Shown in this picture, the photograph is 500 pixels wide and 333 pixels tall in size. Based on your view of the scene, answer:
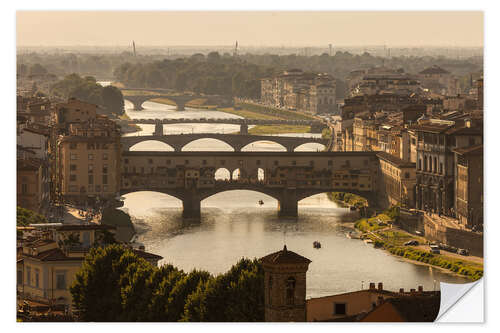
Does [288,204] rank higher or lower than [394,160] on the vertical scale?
lower

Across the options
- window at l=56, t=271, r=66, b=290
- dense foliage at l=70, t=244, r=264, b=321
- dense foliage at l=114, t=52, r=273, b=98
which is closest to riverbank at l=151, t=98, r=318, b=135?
dense foliage at l=114, t=52, r=273, b=98

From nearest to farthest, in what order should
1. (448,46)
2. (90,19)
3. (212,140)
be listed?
1. (90,19)
2. (448,46)
3. (212,140)

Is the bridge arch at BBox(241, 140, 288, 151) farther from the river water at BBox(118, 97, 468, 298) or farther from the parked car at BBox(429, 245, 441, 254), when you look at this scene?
the parked car at BBox(429, 245, 441, 254)

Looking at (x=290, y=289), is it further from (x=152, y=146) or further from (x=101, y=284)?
(x=152, y=146)

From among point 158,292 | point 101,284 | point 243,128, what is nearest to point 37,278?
point 101,284

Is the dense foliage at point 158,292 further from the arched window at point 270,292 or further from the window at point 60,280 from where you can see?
the arched window at point 270,292
